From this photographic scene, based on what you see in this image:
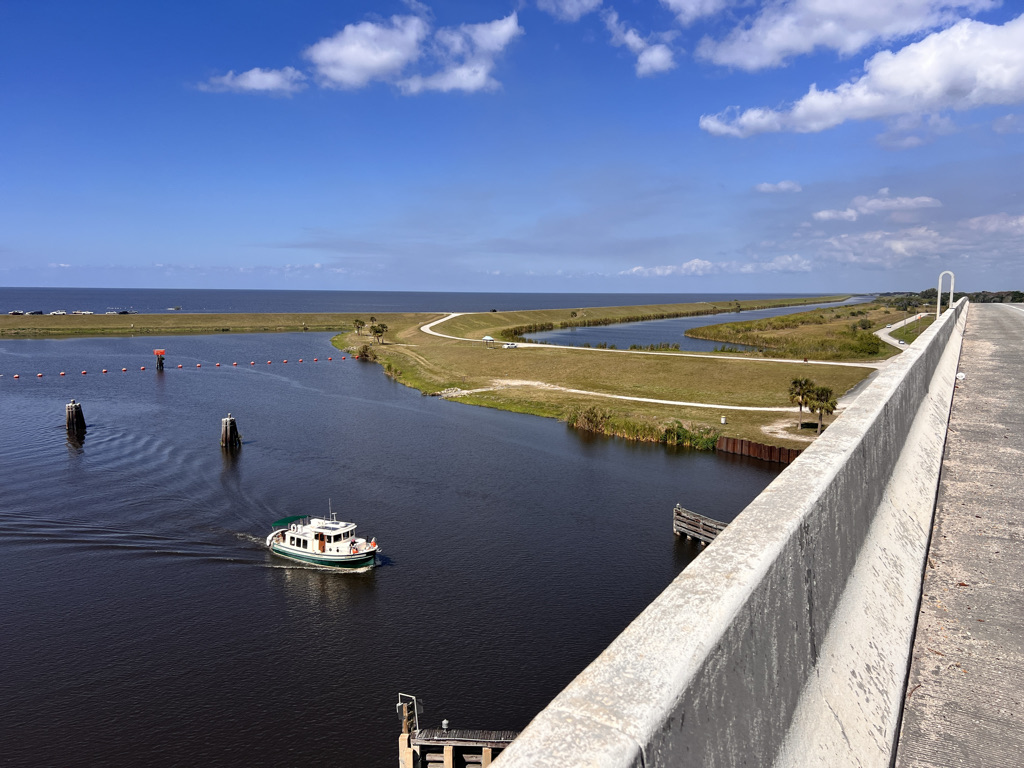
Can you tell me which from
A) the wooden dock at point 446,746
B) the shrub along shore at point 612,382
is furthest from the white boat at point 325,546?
the shrub along shore at point 612,382

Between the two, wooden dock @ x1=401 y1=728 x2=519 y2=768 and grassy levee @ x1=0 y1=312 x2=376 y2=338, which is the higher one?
Result: grassy levee @ x1=0 y1=312 x2=376 y2=338

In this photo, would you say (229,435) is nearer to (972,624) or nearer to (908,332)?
(972,624)

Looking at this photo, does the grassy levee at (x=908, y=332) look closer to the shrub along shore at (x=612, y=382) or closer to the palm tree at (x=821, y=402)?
the shrub along shore at (x=612, y=382)

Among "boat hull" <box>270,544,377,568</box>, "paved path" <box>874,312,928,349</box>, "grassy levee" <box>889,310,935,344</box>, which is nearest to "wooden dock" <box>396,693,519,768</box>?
"boat hull" <box>270,544,377,568</box>

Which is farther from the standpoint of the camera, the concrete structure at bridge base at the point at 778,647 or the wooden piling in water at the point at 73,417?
the wooden piling in water at the point at 73,417

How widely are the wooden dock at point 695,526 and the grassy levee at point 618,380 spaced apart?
19057mm

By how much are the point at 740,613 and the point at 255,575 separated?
29.3 meters

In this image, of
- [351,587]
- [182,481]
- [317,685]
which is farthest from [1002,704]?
[182,481]

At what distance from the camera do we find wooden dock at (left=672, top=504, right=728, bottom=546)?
31.4m

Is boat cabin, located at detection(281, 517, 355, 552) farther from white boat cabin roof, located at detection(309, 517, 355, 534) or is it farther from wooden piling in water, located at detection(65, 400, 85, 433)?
wooden piling in water, located at detection(65, 400, 85, 433)

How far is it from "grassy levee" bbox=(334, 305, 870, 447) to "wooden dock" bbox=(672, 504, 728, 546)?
1906 cm

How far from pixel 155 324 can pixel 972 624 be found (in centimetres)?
17798

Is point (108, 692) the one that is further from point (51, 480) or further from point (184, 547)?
point (51, 480)

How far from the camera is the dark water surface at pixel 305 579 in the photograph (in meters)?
20.6
